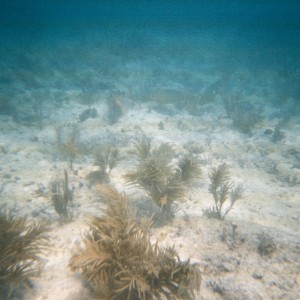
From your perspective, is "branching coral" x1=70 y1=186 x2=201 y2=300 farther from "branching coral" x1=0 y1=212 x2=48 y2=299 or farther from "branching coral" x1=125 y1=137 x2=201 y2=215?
"branching coral" x1=125 y1=137 x2=201 y2=215

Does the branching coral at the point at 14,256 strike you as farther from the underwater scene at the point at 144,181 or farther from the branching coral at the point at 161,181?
the branching coral at the point at 161,181

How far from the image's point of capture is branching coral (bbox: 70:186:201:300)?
2436 mm

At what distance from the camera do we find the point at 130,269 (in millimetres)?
2570

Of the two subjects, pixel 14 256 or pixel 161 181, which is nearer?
pixel 14 256

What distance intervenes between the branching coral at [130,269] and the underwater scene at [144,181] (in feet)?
0.05

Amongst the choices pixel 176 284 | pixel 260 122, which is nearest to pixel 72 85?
pixel 260 122

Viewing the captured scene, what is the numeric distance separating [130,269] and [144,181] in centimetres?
253

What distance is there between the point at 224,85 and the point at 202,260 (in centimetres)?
2060

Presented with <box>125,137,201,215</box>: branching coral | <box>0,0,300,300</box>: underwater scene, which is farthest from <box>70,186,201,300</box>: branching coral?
<box>125,137,201,215</box>: branching coral

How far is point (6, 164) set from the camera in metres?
A: 7.68

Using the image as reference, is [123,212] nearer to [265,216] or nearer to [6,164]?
[265,216]

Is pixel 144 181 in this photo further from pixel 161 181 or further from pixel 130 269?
pixel 130 269

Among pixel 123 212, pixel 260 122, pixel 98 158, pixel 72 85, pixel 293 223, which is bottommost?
pixel 293 223

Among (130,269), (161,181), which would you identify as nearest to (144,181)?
(161,181)
